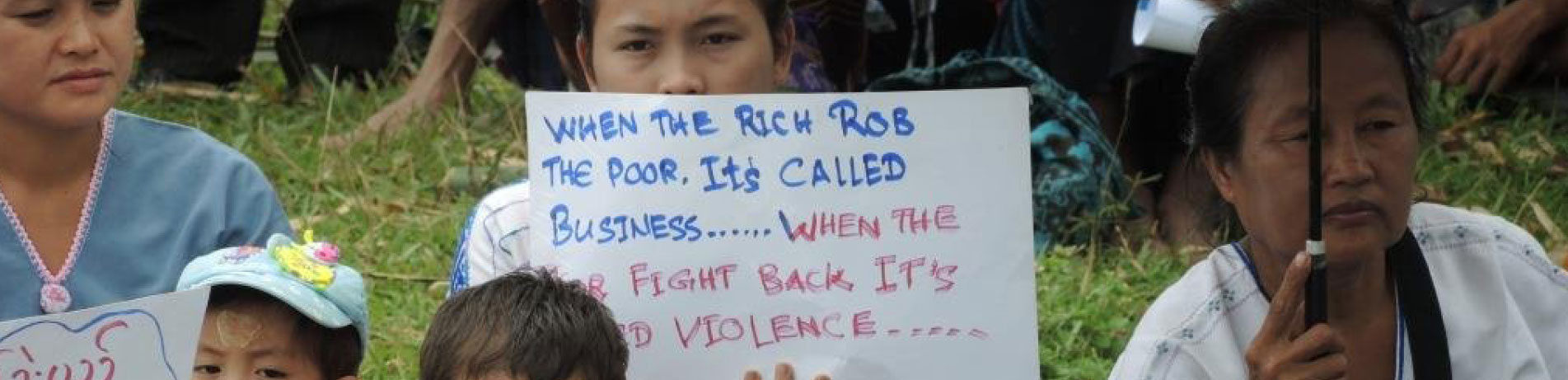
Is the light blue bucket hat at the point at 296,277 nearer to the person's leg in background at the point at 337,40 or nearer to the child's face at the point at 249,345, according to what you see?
the child's face at the point at 249,345

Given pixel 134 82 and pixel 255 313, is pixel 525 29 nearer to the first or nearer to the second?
pixel 134 82

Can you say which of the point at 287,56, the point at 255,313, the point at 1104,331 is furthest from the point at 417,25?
the point at 255,313

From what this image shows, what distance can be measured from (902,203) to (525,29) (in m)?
3.15

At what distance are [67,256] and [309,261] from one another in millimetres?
419

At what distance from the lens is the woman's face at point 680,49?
141 inches

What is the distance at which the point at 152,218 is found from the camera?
3662 millimetres

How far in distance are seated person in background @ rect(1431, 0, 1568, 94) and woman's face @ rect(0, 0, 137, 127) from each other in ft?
10.5

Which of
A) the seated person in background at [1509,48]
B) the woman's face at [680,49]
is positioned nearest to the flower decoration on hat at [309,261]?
the woman's face at [680,49]

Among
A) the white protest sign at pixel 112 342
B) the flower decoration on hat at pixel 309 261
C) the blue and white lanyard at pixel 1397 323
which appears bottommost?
the blue and white lanyard at pixel 1397 323

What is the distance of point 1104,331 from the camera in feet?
16.1

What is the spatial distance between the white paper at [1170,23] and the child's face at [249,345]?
212 cm

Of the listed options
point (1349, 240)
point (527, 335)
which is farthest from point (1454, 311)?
point (527, 335)

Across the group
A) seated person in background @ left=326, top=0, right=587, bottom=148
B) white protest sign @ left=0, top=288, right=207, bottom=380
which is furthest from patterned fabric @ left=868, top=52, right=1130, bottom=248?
white protest sign @ left=0, top=288, right=207, bottom=380

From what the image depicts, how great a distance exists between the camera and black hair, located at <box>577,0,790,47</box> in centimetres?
373
